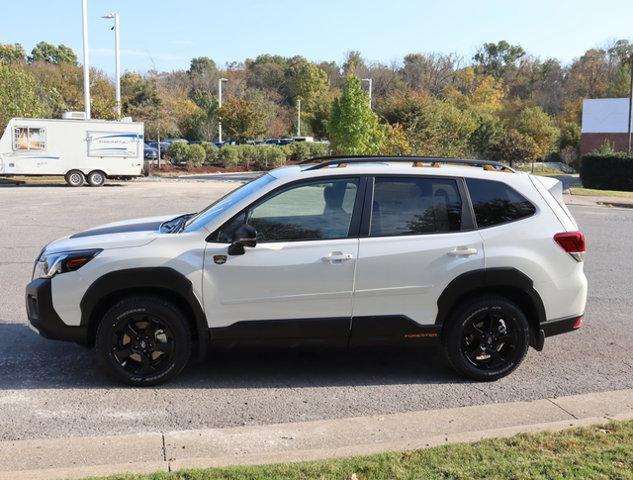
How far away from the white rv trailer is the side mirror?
974 inches

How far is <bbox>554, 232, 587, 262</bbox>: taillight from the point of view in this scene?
16.8 feet

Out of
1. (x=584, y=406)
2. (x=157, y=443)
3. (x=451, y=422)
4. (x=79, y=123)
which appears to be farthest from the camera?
(x=79, y=123)

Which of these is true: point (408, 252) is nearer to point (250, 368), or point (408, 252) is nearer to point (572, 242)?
point (572, 242)

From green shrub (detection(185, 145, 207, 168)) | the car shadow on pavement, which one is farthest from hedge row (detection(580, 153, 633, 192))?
the car shadow on pavement

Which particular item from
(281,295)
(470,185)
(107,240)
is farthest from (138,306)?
(470,185)

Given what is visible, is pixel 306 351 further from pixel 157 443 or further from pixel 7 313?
pixel 7 313

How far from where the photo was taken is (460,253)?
196 inches

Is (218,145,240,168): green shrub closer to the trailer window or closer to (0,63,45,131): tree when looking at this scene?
(0,63,45,131): tree

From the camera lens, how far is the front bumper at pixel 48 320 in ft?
15.8

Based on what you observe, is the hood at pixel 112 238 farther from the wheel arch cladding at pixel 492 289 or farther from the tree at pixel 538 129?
the tree at pixel 538 129

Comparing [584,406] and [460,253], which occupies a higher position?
[460,253]

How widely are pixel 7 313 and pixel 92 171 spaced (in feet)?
72.8

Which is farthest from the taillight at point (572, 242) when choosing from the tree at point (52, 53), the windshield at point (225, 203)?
the tree at point (52, 53)

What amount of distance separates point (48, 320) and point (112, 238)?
766 mm
